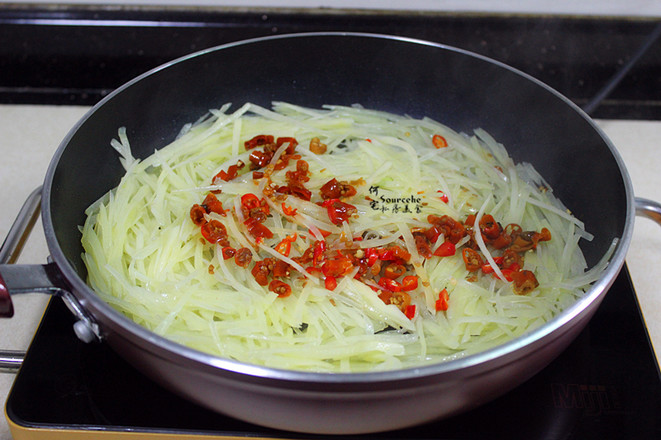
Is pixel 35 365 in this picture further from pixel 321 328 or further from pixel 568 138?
pixel 568 138

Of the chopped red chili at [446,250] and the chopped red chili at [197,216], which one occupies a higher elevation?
the chopped red chili at [446,250]

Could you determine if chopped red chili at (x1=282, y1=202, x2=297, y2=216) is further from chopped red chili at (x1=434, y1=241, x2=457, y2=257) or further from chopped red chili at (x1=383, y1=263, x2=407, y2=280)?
chopped red chili at (x1=434, y1=241, x2=457, y2=257)

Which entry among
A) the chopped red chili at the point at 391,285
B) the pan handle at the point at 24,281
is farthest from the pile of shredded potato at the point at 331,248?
the pan handle at the point at 24,281

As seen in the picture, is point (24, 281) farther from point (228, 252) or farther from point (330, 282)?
point (330, 282)

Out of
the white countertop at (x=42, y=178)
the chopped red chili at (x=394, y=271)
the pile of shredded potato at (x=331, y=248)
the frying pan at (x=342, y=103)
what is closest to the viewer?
the frying pan at (x=342, y=103)

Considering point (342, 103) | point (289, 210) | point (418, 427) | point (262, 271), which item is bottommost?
point (418, 427)

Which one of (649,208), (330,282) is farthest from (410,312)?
(649,208)

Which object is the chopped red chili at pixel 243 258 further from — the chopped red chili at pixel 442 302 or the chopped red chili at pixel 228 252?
the chopped red chili at pixel 442 302
